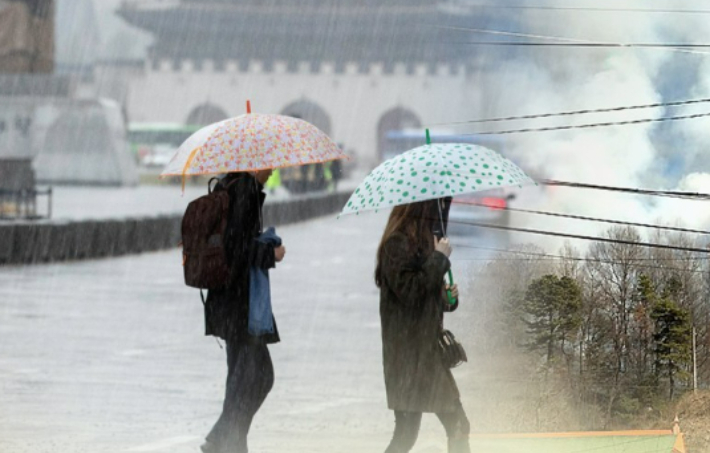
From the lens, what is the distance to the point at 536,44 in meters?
6.79

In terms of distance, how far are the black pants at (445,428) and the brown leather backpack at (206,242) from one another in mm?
871

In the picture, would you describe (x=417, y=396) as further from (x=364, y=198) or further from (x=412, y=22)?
(x=412, y=22)

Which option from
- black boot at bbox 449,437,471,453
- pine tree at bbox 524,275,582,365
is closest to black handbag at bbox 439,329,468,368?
black boot at bbox 449,437,471,453

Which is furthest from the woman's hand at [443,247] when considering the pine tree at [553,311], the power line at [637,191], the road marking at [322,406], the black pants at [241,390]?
the road marking at [322,406]

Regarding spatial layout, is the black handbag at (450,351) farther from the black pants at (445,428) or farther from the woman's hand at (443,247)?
the woman's hand at (443,247)

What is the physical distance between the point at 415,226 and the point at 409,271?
0.17 m

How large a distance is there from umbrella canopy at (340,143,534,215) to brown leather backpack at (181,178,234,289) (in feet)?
1.84

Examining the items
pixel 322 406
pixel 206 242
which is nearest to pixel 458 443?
pixel 206 242

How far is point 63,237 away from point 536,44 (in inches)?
517

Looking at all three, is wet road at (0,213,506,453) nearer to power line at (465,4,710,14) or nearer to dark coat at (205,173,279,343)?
power line at (465,4,710,14)

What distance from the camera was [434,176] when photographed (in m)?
5.61

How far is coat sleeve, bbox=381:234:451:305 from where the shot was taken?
18.2 feet

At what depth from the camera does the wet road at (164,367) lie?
25.1 feet

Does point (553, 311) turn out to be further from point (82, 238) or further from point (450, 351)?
point (82, 238)
